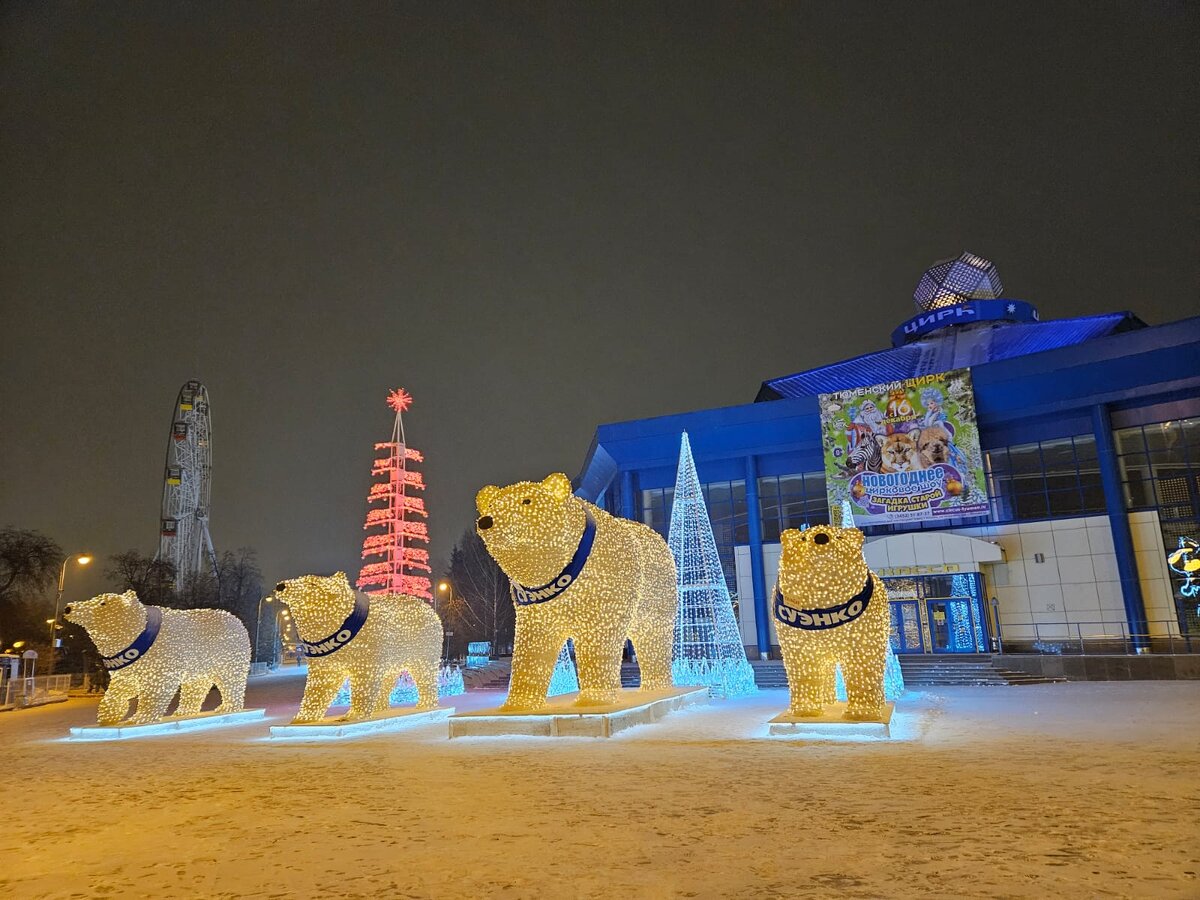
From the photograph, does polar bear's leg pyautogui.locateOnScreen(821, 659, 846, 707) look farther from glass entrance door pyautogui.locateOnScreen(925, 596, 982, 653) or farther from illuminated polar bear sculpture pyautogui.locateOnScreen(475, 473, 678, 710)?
glass entrance door pyautogui.locateOnScreen(925, 596, 982, 653)

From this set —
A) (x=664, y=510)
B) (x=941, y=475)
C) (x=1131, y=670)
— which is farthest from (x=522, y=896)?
(x=664, y=510)

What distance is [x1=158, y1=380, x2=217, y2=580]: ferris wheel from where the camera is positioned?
38.9m

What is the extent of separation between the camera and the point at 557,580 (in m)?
8.78

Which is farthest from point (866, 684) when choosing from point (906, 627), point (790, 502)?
point (790, 502)

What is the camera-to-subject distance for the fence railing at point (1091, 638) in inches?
774

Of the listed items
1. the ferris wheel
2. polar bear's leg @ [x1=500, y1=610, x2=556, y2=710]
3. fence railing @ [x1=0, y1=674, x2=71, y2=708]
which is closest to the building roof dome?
polar bear's leg @ [x1=500, y1=610, x2=556, y2=710]

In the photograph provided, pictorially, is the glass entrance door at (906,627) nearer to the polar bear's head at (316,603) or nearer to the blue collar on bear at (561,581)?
the blue collar on bear at (561,581)

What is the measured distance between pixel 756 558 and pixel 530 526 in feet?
58.3

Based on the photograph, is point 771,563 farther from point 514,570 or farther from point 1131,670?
point 514,570

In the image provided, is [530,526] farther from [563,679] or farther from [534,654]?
[563,679]

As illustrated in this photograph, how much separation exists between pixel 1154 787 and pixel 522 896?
169 inches

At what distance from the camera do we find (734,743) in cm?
744

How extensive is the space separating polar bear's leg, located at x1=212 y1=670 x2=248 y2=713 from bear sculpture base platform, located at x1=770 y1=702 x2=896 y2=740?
813 cm

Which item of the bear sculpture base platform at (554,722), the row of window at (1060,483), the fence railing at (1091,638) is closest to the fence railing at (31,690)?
the bear sculpture base platform at (554,722)
